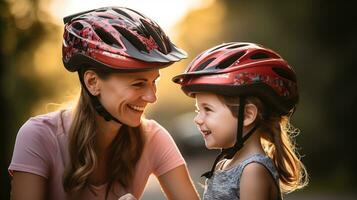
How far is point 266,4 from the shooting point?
613 inches

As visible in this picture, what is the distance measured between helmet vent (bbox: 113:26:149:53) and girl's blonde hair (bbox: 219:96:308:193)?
2.08 feet

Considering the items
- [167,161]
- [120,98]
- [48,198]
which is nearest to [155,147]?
[167,161]

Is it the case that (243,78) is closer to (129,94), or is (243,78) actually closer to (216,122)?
(216,122)

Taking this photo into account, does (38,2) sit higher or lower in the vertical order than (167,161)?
higher

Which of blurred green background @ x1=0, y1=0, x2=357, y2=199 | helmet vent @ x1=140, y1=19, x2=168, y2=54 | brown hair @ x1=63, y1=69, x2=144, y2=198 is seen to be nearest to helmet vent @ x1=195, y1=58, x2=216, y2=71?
helmet vent @ x1=140, y1=19, x2=168, y2=54

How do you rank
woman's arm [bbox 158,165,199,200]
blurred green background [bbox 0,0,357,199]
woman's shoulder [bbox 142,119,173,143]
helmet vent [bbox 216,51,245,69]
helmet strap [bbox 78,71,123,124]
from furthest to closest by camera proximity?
blurred green background [bbox 0,0,357,199], woman's shoulder [bbox 142,119,173,143], woman's arm [bbox 158,165,199,200], helmet strap [bbox 78,71,123,124], helmet vent [bbox 216,51,245,69]

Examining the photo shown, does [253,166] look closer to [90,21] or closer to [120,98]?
[120,98]

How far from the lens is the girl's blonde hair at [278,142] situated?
13.7ft

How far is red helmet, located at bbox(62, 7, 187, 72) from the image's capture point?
14.2 feet

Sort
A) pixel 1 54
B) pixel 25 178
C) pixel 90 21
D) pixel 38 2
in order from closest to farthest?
pixel 25 178 < pixel 90 21 < pixel 1 54 < pixel 38 2

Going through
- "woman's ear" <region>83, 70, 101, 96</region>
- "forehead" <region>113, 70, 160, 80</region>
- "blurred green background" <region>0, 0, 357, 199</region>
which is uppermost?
"forehead" <region>113, 70, 160, 80</region>

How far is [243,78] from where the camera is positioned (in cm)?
414

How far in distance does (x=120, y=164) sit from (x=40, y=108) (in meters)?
9.50

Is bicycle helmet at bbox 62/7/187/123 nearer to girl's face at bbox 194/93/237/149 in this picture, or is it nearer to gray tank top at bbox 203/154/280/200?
girl's face at bbox 194/93/237/149
